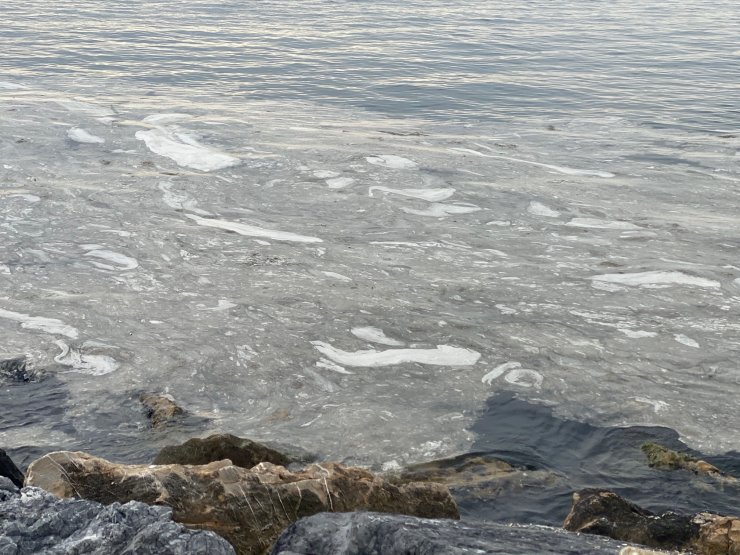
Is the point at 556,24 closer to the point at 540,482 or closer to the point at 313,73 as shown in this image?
the point at 313,73

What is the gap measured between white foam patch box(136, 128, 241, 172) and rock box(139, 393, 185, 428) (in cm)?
466

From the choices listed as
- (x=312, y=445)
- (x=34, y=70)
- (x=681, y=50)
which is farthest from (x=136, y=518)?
(x=681, y=50)

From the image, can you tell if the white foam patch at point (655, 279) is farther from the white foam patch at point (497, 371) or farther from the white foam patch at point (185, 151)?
the white foam patch at point (185, 151)

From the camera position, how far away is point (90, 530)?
293 cm

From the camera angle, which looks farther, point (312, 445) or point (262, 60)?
point (262, 60)

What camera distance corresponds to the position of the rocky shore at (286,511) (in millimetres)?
2936

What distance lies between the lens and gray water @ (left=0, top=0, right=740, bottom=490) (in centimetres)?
505

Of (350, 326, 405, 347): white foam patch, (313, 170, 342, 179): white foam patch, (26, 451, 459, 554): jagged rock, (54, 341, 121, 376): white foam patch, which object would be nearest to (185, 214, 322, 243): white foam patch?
(313, 170, 342, 179): white foam patch

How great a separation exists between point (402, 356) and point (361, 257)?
172 centimetres

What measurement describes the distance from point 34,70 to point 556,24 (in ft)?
44.1

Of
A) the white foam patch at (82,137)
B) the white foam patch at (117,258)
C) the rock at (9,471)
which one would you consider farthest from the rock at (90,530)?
the white foam patch at (82,137)

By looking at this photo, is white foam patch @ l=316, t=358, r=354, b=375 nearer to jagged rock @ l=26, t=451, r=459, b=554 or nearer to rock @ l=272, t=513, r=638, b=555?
jagged rock @ l=26, t=451, r=459, b=554

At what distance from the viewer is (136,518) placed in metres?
3.01

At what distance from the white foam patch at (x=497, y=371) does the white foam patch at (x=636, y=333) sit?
837 millimetres
